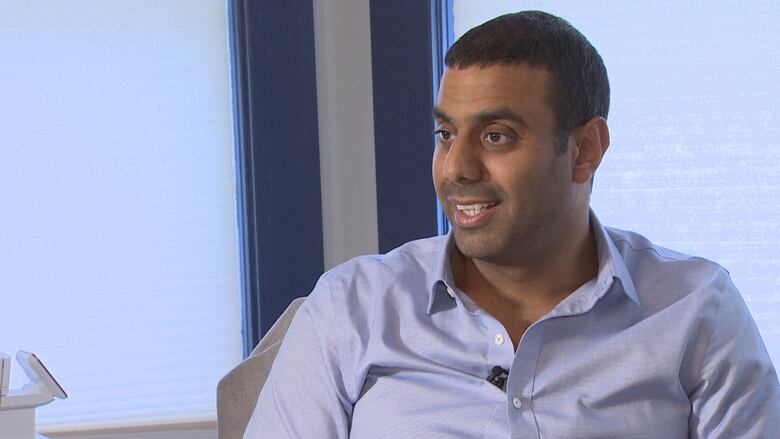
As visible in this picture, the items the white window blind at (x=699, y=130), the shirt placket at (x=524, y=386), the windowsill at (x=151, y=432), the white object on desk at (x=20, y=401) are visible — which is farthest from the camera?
the windowsill at (x=151, y=432)

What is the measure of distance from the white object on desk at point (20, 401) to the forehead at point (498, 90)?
809 mm

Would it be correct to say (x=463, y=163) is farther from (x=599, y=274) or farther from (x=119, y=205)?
Result: (x=119, y=205)

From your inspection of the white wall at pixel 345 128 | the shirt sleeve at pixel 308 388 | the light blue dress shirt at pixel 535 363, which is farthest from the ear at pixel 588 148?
the white wall at pixel 345 128

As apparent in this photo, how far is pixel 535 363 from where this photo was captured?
144cm

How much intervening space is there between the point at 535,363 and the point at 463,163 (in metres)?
0.30

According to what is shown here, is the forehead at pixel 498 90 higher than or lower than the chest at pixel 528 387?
higher

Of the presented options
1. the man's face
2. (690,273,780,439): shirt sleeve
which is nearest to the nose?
the man's face

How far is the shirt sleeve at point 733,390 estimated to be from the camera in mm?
1421

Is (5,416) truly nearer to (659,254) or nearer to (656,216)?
(659,254)

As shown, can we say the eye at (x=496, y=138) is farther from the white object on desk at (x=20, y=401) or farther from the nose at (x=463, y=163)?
the white object on desk at (x=20, y=401)

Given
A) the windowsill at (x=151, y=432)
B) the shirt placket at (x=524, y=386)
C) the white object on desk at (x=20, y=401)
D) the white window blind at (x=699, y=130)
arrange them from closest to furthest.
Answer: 1. the shirt placket at (x=524, y=386)
2. the white object on desk at (x=20, y=401)
3. the white window blind at (x=699, y=130)
4. the windowsill at (x=151, y=432)

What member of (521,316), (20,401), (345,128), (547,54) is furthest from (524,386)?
(345,128)

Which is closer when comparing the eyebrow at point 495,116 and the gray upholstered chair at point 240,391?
the eyebrow at point 495,116

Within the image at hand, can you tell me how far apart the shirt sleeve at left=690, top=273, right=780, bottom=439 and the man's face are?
1.01ft
